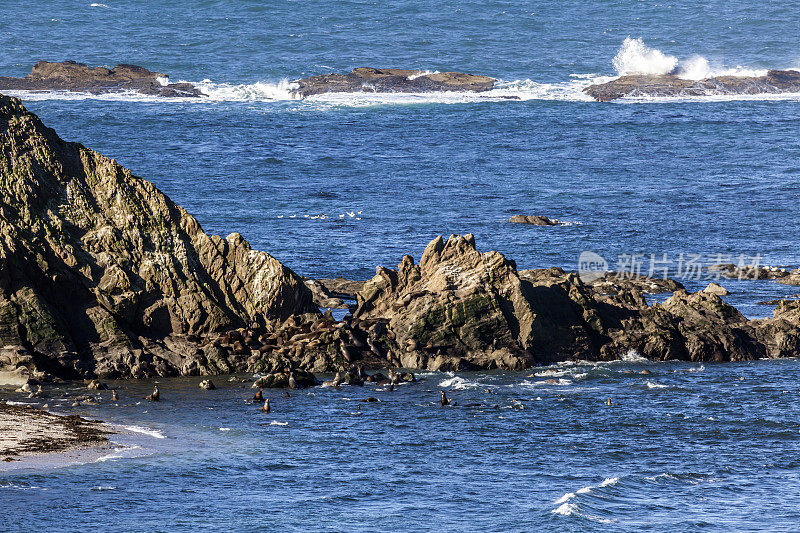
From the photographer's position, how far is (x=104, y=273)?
5978 cm

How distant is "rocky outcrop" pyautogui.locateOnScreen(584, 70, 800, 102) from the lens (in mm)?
177125

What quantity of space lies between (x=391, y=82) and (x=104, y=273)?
124 meters

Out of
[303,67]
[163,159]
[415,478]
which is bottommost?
[415,478]

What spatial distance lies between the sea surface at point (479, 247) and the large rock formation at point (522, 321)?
1.76m

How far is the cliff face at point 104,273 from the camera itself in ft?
186

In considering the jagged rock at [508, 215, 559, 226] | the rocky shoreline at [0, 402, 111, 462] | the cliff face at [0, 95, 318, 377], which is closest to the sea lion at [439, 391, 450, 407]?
the cliff face at [0, 95, 318, 377]

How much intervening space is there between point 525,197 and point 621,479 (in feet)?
236

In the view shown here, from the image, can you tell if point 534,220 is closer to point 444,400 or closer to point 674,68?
point 444,400

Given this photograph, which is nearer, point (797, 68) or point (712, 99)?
point (712, 99)

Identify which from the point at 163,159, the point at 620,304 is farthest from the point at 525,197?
the point at 620,304

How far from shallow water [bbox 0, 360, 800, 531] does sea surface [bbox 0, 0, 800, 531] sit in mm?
127

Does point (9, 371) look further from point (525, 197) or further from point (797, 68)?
point (797, 68)

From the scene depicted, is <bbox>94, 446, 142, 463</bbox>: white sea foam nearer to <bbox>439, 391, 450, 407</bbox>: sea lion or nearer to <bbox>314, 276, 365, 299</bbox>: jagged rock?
<bbox>439, 391, 450, 407</bbox>: sea lion

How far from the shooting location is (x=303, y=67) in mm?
196000
